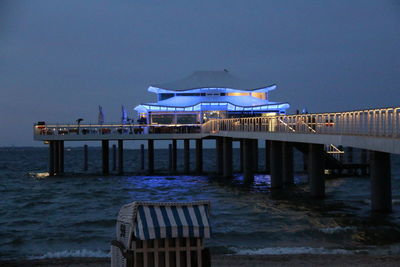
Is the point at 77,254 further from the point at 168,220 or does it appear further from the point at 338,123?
the point at 338,123

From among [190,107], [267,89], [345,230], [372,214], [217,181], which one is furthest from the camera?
[267,89]

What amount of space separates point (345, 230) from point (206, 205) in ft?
40.8

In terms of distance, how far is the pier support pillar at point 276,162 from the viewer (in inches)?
1469

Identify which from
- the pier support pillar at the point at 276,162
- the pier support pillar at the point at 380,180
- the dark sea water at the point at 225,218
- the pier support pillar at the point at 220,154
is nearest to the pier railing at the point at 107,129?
the pier support pillar at the point at 220,154

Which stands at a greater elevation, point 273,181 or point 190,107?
point 190,107

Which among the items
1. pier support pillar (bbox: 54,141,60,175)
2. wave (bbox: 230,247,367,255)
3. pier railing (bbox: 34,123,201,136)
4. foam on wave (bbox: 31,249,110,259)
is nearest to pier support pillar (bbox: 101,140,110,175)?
pier railing (bbox: 34,123,201,136)

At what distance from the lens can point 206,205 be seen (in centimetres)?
1134

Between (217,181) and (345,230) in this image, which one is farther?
(217,181)

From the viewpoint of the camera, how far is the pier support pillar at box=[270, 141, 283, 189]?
37312mm

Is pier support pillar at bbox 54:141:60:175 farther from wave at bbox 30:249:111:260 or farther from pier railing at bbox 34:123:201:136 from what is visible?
wave at bbox 30:249:111:260

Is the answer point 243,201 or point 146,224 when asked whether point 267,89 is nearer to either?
point 243,201

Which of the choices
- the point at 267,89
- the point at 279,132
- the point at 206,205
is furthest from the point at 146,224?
the point at 267,89

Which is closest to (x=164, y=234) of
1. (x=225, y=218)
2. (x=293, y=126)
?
(x=225, y=218)

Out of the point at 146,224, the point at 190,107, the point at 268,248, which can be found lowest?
the point at 268,248
